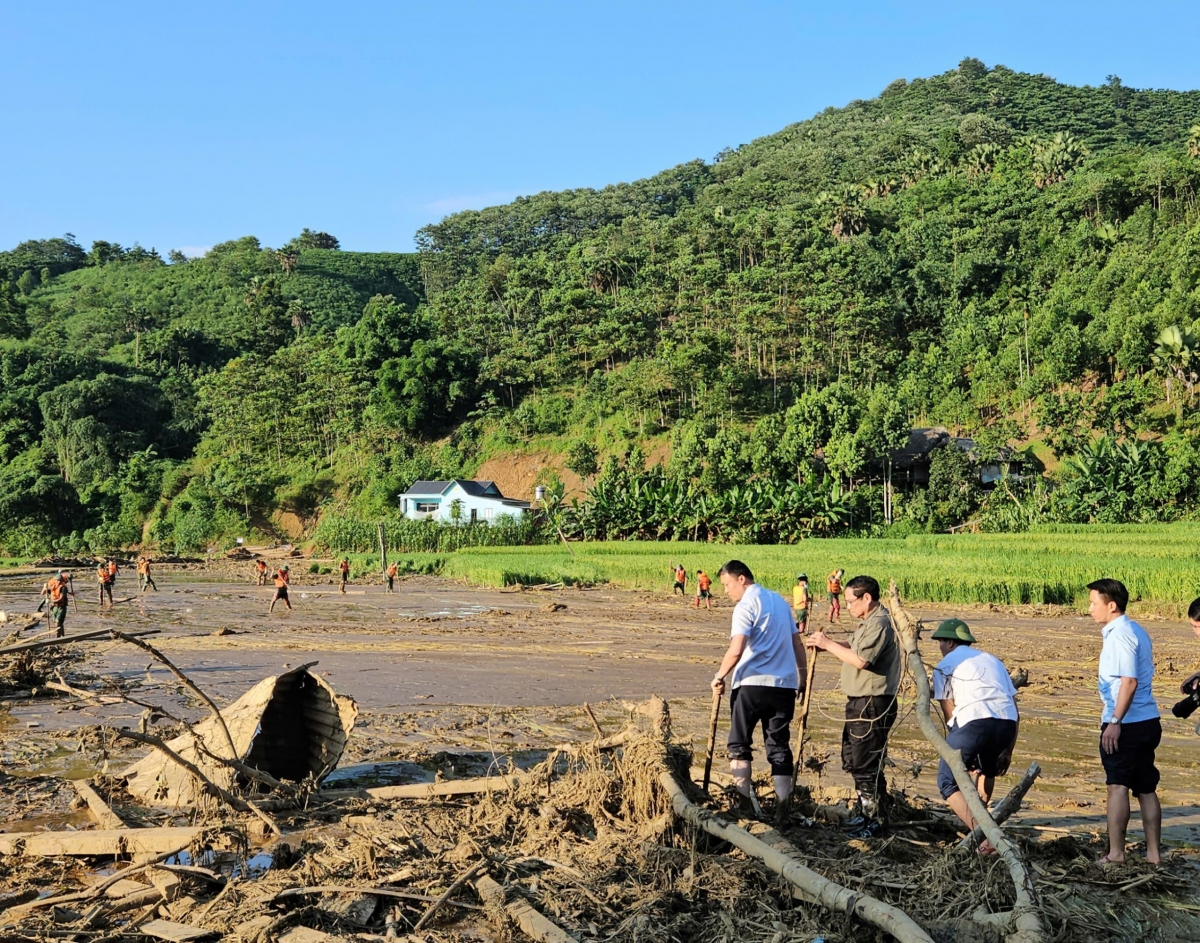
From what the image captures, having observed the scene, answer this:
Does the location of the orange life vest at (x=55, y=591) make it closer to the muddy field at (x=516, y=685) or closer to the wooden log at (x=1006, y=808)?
the muddy field at (x=516, y=685)

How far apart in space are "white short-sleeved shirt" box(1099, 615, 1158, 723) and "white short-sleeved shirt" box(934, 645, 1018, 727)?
0.56 metres

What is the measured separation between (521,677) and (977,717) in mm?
9349

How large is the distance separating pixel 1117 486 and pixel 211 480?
5291cm

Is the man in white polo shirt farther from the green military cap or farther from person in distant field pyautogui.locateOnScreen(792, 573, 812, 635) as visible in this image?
person in distant field pyautogui.locateOnScreen(792, 573, 812, 635)

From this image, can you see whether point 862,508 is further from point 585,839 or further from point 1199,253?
point 585,839

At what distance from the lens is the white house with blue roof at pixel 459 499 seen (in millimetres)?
52866

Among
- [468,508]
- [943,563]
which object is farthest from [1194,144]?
[943,563]

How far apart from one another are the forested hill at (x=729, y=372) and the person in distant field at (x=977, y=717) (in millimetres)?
36474

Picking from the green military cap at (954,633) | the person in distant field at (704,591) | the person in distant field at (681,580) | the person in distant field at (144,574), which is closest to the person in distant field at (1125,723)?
the green military cap at (954,633)

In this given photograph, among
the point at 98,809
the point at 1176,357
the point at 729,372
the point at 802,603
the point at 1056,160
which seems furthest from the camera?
the point at 1056,160

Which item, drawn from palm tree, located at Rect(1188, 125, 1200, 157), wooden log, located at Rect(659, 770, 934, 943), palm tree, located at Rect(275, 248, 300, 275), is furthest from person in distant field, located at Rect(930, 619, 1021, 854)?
palm tree, located at Rect(275, 248, 300, 275)

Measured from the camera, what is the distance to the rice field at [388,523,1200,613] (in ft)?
75.6

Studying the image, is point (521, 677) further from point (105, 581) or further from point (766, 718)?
point (105, 581)

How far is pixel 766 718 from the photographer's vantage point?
22.4 feet
